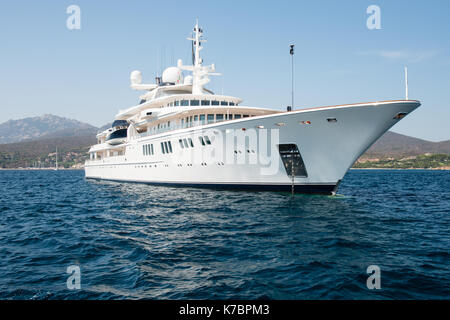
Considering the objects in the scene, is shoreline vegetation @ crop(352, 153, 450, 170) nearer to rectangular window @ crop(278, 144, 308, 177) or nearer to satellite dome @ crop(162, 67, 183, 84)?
satellite dome @ crop(162, 67, 183, 84)

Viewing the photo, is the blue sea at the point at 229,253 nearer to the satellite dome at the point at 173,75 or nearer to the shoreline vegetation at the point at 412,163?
the satellite dome at the point at 173,75

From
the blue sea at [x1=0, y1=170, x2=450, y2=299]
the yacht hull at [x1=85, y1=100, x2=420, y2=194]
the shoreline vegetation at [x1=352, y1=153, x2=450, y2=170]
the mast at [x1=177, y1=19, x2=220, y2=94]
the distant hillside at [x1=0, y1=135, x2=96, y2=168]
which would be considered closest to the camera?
the blue sea at [x1=0, y1=170, x2=450, y2=299]

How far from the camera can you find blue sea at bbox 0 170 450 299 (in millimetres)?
5930

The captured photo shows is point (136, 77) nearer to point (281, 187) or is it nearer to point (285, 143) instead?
point (285, 143)

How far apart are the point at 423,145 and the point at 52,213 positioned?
666 ft

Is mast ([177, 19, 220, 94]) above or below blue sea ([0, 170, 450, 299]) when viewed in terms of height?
above

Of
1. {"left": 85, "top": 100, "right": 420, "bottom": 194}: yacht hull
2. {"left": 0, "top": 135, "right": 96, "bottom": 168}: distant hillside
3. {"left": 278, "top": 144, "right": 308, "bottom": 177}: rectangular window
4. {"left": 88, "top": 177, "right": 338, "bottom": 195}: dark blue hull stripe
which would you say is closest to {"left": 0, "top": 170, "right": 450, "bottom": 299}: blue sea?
{"left": 88, "top": 177, "right": 338, "bottom": 195}: dark blue hull stripe

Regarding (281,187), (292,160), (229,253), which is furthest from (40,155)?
(229,253)

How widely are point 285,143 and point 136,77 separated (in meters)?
28.9

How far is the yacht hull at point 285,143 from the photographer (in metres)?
16.8

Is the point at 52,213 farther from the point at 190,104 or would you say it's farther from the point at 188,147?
the point at 190,104

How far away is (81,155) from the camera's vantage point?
17075 centimetres

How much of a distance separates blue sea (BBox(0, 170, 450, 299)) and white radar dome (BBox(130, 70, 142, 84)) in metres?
29.0
